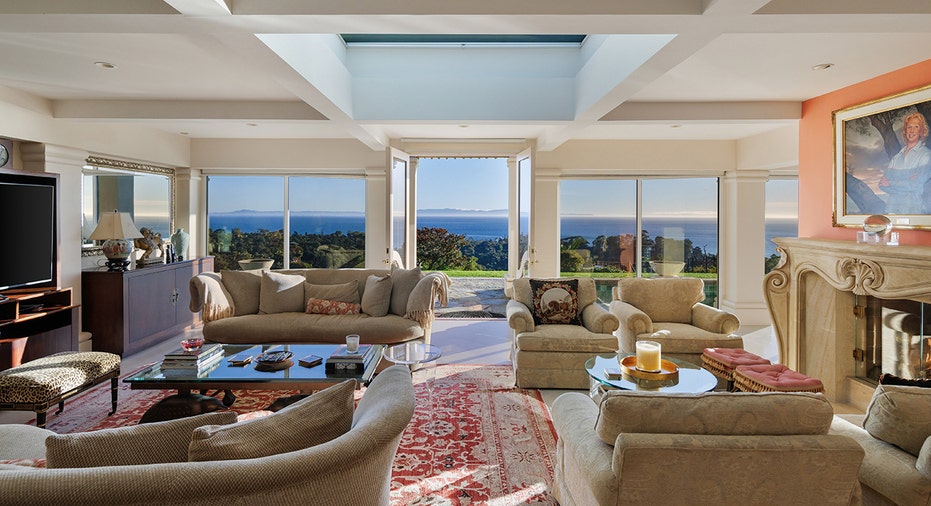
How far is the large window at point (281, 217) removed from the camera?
24.3ft

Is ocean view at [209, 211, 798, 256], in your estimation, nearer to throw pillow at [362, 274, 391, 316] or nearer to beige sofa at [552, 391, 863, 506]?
throw pillow at [362, 274, 391, 316]

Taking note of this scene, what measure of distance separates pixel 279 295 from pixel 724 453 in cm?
415

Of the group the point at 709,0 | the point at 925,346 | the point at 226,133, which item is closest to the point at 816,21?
the point at 709,0

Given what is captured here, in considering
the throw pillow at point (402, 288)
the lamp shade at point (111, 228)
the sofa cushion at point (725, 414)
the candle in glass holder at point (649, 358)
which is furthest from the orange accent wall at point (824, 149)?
the lamp shade at point (111, 228)

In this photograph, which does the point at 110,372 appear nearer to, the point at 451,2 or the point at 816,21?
the point at 451,2

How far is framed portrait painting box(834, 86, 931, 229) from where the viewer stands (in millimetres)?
3336

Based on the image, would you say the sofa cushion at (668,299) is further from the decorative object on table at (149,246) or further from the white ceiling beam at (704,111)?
the decorative object on table at (149,246)

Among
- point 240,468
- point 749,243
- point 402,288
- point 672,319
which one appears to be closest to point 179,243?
point 402,288

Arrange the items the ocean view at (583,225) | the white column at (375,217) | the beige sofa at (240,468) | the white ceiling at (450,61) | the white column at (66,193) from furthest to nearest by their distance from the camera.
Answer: the ocean view at (583,225) → the white column at (375,217) → the white column at (66,193) → the white ceiling at (450,61) → the beige sofa at (240,468)

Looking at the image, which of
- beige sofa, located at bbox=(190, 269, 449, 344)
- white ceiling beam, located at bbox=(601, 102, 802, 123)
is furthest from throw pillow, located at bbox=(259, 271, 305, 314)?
white ceiling beam, located at bbox=(601, 102, 802, 123)

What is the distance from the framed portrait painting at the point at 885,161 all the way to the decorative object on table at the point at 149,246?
6665 millimetres

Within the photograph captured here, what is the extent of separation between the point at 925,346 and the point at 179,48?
5.30 metres

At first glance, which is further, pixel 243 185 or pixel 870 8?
pixel 243 185

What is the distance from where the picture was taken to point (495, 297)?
909 cm
